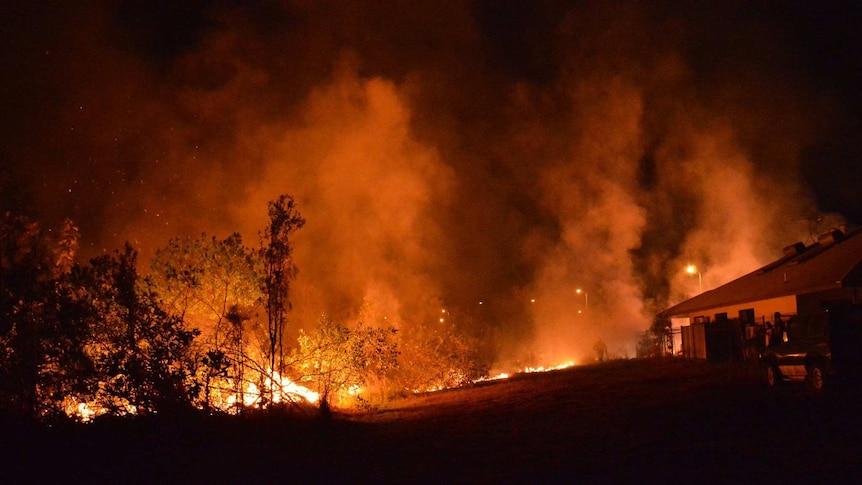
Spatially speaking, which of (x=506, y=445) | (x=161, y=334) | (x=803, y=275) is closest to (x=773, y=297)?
(x=803, y=275)

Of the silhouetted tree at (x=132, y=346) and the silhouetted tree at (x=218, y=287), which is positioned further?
the silhouetted tree at (x=218, y=287)

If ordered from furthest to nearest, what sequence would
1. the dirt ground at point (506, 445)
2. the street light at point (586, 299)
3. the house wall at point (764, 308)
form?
the street light at point (586, 299) → the house wall at point (764, 308) → the dirt ground at point (506, 445)

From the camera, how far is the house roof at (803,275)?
679 inches

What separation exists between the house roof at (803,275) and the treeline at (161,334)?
1183 cm

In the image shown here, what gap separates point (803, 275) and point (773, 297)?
1100 mm

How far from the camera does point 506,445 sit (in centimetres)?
1025

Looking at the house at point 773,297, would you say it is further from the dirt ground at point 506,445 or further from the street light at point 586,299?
the street light at point 586,299

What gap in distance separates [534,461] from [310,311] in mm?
25843

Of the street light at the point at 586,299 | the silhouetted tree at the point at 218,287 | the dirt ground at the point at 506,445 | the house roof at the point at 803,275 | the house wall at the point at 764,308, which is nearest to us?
the dirt ground at the point at 506,445

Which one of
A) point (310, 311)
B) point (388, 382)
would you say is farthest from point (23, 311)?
point (310, 311)

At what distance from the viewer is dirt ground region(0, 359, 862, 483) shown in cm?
796

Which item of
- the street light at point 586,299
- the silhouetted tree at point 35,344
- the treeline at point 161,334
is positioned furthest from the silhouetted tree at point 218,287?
the street light at point 586,299

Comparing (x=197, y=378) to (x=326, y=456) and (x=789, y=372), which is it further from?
(x=789, y=372)

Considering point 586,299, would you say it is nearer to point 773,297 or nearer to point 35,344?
point 773,297
